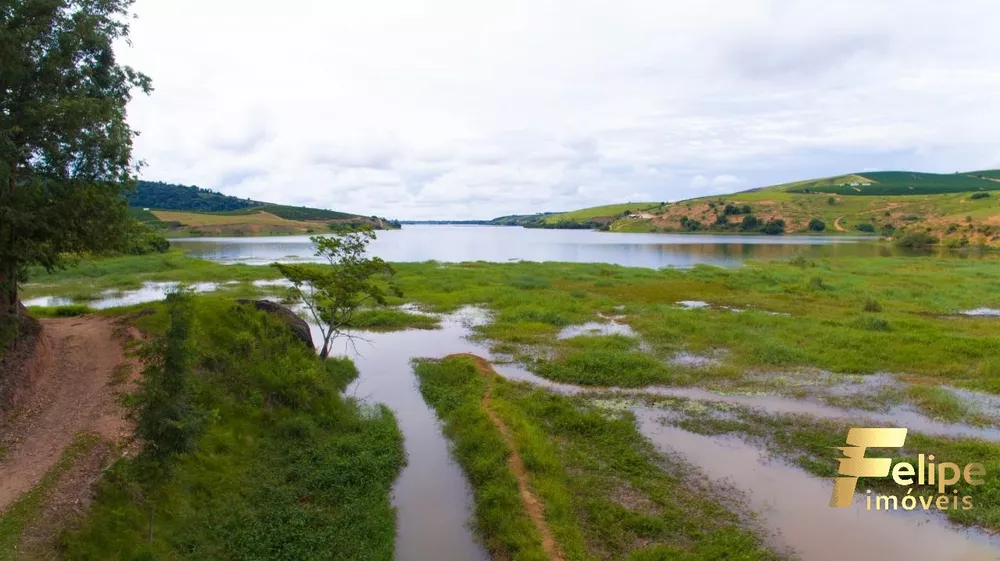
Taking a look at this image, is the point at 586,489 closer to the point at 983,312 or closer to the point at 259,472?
the point at 259,472

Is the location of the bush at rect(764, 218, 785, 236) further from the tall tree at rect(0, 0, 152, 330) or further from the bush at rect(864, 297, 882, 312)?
the tall tree at rect(0, 0, 152, 330)

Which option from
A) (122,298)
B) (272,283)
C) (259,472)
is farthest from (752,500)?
(272,283)

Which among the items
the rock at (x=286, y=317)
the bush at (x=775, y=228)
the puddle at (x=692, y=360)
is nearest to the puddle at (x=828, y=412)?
the puddle at (x=692, y=360)

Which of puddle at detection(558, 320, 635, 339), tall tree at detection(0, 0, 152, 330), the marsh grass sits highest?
tall tree at detection(0, 0, 152, 330)

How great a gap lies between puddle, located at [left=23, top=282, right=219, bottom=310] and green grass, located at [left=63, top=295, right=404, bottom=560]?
72.1 feet

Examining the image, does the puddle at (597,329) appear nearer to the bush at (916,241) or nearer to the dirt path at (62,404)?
the dirt path at (62,404)

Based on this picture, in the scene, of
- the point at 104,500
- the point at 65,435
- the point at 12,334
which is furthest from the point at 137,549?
the point at 12,334

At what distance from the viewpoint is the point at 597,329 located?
33312mm

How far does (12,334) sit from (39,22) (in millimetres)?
9517

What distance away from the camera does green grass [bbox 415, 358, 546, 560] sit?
12.0 meters

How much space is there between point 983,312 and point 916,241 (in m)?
92.1

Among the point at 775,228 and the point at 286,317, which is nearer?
the point at 286,317

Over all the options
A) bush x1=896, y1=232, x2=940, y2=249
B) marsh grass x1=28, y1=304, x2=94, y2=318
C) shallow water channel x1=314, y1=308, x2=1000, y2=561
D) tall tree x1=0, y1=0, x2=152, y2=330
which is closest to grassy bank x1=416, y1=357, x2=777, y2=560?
shallow water channel x1=314, y1=308, x2=1000, y2=561

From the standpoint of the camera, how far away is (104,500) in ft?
35.8
